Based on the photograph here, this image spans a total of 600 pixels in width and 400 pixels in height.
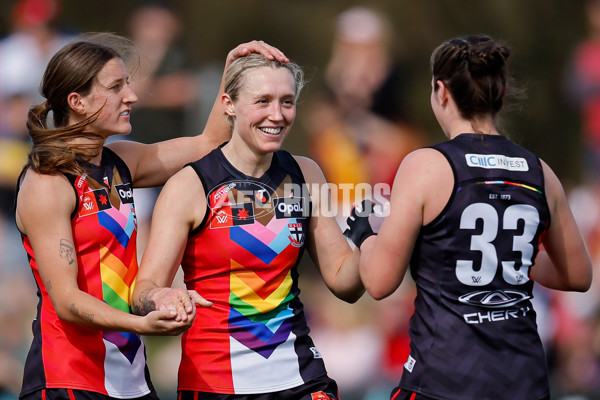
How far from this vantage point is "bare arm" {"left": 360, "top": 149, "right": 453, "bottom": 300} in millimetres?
2795

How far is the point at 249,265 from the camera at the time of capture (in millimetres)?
3098

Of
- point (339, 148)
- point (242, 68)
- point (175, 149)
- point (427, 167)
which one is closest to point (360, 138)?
point (339, 148)

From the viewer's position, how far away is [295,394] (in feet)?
10.1

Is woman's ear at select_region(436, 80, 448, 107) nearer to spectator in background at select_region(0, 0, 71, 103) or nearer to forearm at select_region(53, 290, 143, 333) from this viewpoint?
forearm at select_region(53, 290, 143, 333)

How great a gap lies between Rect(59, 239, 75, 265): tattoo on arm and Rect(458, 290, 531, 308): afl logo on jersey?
4.56ft

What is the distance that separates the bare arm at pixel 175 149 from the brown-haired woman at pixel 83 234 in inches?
1.2

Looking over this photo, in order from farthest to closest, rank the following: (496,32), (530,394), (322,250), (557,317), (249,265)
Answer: (496,32) → (557,317) → (322,250) → (249,265) → (530,394)

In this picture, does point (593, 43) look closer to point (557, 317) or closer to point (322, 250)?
point (557, 317)

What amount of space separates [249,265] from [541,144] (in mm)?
4709

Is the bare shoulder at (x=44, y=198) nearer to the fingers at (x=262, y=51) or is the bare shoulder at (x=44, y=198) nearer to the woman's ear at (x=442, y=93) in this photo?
Answer: the fingers at (x=262, y=51)

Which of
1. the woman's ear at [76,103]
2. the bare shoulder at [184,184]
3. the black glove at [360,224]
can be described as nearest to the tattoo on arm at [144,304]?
the bare shoulder at [184,184]

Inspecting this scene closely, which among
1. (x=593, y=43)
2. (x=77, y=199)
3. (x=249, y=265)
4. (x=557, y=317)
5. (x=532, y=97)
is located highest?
(x=593, y=43)

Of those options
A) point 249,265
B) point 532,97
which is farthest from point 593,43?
point 249,265

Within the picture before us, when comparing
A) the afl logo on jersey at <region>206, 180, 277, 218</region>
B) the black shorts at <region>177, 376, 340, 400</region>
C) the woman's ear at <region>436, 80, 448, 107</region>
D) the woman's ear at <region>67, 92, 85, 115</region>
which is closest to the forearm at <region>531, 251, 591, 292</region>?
the woman's ear at <region>436, 80, 448, 107</region>
